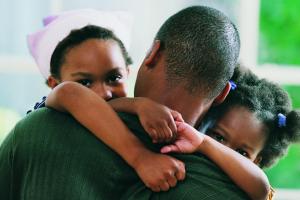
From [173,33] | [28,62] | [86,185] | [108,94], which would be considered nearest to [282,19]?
[28,62]

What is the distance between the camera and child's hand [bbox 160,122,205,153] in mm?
1262

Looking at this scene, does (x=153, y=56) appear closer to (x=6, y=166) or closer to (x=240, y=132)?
(x=6, y=166)

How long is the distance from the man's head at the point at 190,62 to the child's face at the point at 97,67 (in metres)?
0.51

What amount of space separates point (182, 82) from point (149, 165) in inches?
8.9

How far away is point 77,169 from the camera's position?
1210mm

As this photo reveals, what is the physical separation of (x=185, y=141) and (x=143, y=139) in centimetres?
9

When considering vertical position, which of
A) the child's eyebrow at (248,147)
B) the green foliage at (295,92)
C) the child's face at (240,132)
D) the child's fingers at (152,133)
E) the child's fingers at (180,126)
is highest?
the child's fingers at (152,133)

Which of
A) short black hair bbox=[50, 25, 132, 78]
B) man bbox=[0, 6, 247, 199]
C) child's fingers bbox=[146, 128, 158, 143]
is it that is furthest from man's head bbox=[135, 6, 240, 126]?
short black hair bbox=[50, 25, 132, 78]

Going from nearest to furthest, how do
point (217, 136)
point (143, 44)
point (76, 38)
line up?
point (217, 136) < point (76, 38) < point (143, 44)

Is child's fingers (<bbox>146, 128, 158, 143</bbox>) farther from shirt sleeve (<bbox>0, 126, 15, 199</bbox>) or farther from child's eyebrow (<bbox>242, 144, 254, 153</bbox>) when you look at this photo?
child's eyebrow (<bbox>242, 144, 254, 153</bbox>)

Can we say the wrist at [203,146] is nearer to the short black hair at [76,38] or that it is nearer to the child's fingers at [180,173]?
the child's fingers at [180,173]

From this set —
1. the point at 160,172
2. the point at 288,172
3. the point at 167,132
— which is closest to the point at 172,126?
the point at 167,132

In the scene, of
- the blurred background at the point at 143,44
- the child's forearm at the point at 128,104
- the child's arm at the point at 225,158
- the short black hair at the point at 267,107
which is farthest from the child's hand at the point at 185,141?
the blurred background at the point at 143,44

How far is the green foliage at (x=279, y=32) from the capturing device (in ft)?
13.0
